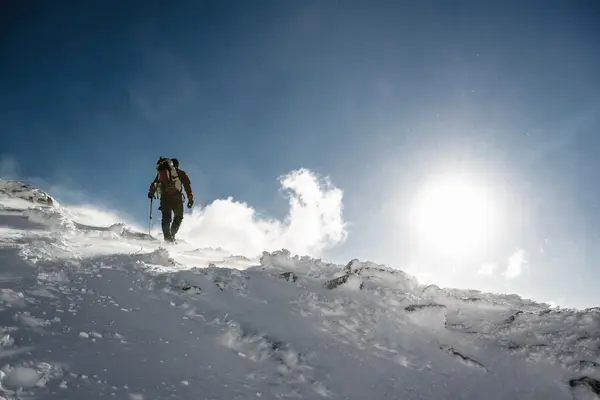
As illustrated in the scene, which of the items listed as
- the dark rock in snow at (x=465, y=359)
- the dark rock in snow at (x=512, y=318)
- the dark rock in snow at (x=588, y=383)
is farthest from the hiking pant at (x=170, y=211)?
the dark rock in snow at (x=588, y=383)

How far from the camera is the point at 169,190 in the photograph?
44.1 feet

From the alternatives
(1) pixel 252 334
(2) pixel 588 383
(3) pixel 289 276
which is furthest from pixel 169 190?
(2) pixel 588 383

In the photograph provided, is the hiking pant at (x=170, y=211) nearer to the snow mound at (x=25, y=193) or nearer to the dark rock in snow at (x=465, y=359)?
the snow mound at (x=25, y=193)

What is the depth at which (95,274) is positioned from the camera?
6.27 metres

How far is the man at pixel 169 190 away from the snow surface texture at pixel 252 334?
4610 millimetres

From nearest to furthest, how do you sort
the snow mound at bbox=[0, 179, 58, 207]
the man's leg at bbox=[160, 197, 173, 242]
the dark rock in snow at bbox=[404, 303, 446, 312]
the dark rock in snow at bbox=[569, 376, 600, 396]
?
the dark rock in snow at bbox=[569, 376, 600, 396] < the dark rock in snow at bbox=[404, 303, 446, 312] < the man's leg at bbox=[160, 197, 173, 242] < the snow mound at bbox=[0, 179, 58, 207]

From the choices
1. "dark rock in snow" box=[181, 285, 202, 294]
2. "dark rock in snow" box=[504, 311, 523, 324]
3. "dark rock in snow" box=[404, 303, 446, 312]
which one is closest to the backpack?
"dark rock in snow" box=[181, 285, 202, 294]

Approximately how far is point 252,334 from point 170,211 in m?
9.17

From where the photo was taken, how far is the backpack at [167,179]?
1339cm

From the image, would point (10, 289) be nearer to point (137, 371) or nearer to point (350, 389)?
point (137, 371)

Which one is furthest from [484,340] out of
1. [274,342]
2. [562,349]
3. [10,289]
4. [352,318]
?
[10,289]

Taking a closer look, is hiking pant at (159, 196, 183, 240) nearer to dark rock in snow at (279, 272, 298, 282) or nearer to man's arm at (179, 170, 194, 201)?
man's arm at (179, 170, 194, 201)

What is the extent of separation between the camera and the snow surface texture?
12.8 feet

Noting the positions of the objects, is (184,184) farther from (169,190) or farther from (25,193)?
(25,193)
